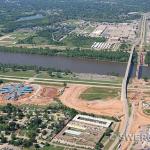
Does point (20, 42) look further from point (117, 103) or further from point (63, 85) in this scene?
point (117, 103)

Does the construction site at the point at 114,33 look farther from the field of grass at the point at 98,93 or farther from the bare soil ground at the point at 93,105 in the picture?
the bare soil ground at the point at 93,105

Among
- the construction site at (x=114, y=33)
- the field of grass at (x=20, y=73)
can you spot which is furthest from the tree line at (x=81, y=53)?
the field of grass at (x=20, y=73)

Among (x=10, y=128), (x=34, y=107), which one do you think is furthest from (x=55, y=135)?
(x=34, y=107)

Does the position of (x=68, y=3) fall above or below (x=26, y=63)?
above

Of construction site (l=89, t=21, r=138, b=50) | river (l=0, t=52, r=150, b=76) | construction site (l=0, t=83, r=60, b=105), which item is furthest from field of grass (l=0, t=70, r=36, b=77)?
construction site (l=89, t=21, r=138, b=50)

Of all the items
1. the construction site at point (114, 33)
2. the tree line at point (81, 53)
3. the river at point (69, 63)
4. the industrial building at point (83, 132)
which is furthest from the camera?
the construction site at point (114, 33)

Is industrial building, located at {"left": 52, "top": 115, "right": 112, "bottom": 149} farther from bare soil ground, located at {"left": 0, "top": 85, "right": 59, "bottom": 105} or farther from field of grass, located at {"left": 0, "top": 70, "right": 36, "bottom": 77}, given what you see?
field of grass, located at {"left": 0, "top": 70, "right": 36, "bottom": 77}
